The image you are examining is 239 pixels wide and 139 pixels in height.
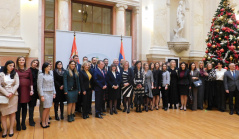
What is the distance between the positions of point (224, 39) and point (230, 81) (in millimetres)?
2074

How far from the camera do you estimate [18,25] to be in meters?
6.05

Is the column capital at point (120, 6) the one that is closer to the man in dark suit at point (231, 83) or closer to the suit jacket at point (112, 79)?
the suit jacket at point (112, 79)

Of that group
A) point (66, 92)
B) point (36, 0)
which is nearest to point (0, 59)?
point (36, 0)

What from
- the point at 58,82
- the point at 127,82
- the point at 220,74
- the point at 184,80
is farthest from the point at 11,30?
the point at 220,74

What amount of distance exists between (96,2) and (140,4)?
2.10 metres

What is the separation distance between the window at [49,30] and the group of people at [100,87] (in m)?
2.08

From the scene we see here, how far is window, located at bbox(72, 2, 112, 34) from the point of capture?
7.81 meters

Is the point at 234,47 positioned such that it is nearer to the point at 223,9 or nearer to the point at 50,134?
the point at 223,9

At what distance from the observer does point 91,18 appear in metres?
8.15

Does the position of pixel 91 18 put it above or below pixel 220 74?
above

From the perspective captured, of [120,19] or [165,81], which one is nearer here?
[165,81]

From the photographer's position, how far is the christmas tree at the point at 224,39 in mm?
6336

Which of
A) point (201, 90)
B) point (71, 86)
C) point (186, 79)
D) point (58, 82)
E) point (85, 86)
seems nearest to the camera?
point (71, 86)

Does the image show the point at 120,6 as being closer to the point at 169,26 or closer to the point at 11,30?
the point at 169,26
